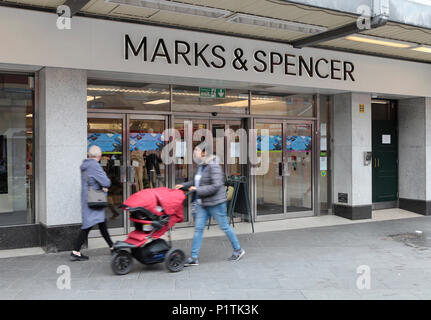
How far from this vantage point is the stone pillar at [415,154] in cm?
1142

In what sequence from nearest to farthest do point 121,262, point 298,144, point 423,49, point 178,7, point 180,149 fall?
1. point 121,262
2. point 178,7
3. point 180,149
4. point 423,49
5. point 298,144

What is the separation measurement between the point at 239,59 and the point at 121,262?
4.57 meters

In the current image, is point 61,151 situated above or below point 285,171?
above

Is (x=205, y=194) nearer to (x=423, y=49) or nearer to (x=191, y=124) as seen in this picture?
(x=191, y=124)

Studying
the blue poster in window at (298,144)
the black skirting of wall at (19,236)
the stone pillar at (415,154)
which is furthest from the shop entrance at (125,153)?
the stone pillar at (415,154)

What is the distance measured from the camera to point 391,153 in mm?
12156

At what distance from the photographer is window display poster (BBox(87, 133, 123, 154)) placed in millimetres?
8383

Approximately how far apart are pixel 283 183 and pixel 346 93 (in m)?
2.55

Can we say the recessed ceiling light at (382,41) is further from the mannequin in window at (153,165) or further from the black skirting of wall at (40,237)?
the black skirting of wall at (40,237)

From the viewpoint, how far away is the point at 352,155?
10477 mm

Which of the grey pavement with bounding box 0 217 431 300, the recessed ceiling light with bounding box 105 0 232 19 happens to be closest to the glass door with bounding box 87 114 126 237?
the grey pavement with bounding box 0 217 431 300

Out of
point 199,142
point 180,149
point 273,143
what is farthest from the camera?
point 273,143

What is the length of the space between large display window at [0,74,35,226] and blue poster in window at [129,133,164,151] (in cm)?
185

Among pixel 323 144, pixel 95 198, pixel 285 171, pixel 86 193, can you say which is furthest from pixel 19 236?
pixel 323 144
